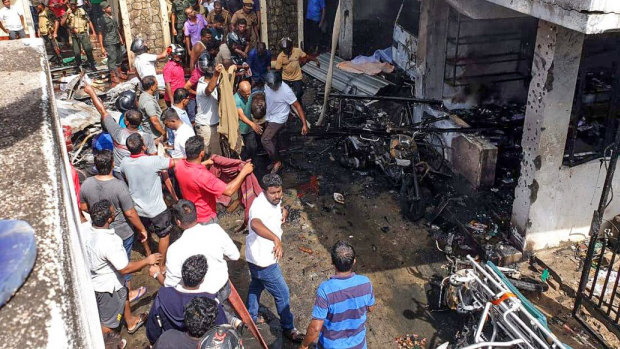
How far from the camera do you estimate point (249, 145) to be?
327 inches

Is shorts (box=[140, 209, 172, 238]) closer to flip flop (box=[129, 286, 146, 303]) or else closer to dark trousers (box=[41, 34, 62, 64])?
flip flop (box=[129, 286, 146, 303])

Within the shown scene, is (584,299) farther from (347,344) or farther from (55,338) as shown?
(55,338)

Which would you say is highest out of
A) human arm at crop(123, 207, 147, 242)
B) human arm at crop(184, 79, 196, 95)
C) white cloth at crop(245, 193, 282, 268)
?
human arm at crop(184, 79, 196, 95)

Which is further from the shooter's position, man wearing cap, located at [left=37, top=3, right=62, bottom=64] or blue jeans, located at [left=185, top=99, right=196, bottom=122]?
man wearing cap, located at [left=37, top=3, right=62, bottom=64]

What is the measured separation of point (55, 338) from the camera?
A: 1.55 m

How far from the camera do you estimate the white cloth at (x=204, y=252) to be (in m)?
4.29

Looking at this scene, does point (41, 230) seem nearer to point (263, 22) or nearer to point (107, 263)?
point (107, 263)

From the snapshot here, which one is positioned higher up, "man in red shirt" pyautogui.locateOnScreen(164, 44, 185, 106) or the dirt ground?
"man in red shirt" pyautogui.locateOnScreen(164, 44, 185, 106)

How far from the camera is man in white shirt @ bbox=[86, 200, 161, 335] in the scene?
14.8 feet

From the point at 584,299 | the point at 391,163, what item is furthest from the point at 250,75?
the point at 584,299

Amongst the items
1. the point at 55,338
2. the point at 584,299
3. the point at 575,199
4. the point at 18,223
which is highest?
the point at 18,223

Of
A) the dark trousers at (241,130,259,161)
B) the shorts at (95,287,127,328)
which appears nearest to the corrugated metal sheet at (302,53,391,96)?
the dark trousers at (241,130,259,161)

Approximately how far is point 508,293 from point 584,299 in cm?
186

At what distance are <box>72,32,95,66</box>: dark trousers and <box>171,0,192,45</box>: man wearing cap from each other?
7.02 feet
